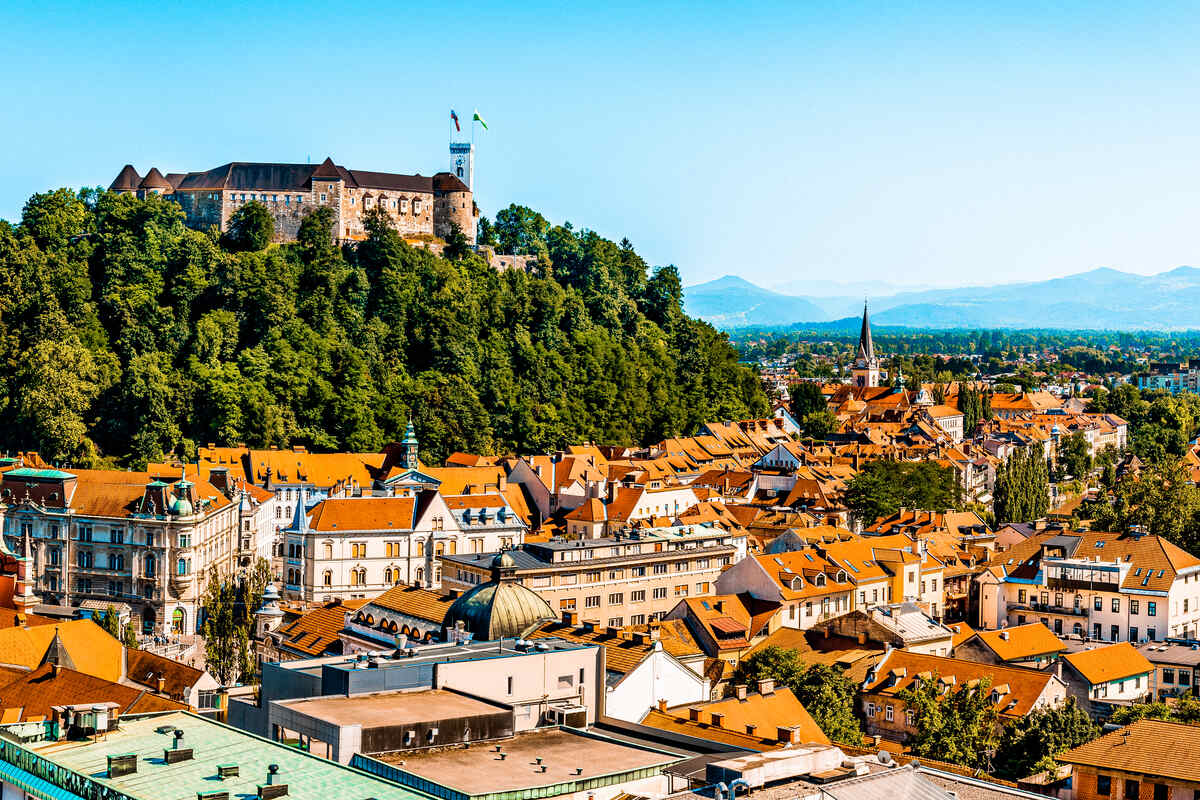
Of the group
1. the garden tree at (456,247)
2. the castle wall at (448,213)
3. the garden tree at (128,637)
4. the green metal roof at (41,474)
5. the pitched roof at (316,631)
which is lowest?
the garden tree at (128,637)

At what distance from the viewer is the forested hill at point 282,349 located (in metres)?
92.8

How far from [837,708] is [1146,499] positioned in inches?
1954

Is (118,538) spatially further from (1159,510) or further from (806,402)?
(806,402)

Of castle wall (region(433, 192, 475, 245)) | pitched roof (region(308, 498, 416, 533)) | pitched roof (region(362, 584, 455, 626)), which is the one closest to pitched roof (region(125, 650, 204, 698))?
pitched roof (region(362, 584, 455, 626))

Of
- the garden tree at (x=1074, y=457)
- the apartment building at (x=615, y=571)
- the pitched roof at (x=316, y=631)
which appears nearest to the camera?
the pitched roof at (x=316, y=631)

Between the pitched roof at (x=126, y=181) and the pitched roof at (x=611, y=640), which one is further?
the pitched roof at (x=126, y=181)

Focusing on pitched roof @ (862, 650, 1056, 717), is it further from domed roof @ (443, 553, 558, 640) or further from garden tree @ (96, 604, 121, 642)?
garden tree @ (96, 604, 121, 642)

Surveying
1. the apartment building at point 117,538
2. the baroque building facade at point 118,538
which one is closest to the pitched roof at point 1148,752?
the baroque building facade at point 118,538

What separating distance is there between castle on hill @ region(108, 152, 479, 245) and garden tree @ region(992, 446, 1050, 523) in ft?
147

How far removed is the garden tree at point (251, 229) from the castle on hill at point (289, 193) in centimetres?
122

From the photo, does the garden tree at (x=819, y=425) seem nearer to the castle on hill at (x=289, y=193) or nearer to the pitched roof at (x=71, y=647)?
the castle on hill at (x=289, y=193)

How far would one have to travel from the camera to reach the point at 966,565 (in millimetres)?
71062

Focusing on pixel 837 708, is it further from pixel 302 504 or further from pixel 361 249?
pixel 361 249

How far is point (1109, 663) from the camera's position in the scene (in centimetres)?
5034
